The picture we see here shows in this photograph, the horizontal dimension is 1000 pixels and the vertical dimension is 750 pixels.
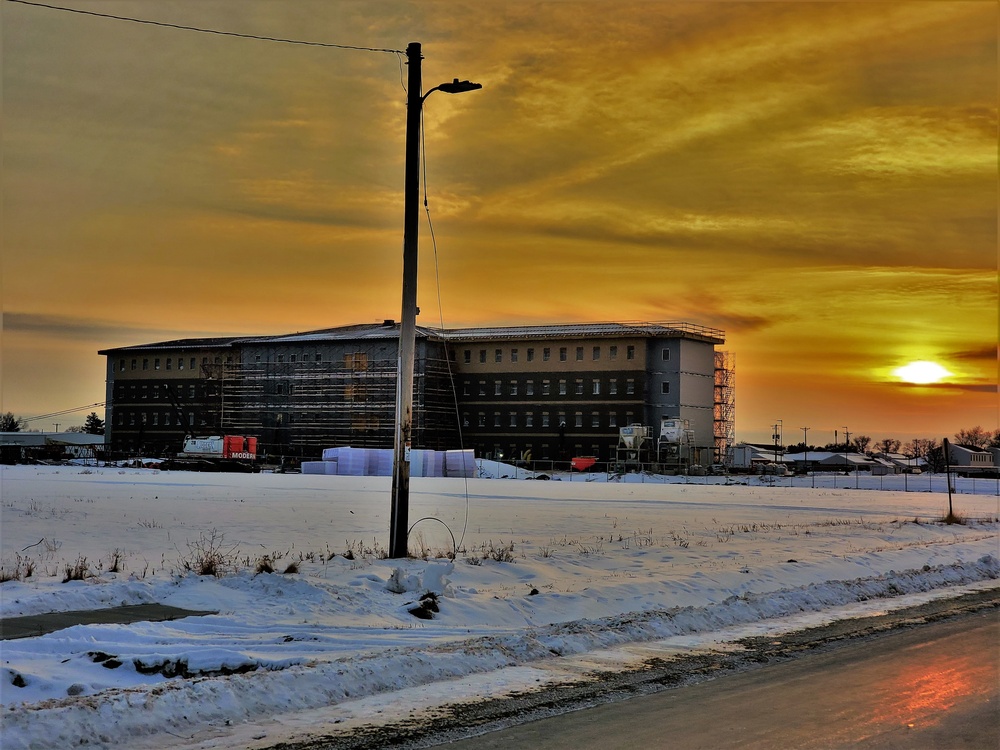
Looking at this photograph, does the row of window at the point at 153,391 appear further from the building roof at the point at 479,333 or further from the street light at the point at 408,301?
the street light at the point at 408,301

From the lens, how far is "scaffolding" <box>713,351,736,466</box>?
400 ft

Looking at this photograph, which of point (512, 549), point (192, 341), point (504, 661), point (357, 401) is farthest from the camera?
point (192, 341)

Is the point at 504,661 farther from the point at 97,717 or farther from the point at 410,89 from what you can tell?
the point at 410,89

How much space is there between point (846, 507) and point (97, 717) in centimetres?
4405

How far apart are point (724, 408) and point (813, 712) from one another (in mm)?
118272

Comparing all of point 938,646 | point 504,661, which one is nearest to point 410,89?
point 504,661

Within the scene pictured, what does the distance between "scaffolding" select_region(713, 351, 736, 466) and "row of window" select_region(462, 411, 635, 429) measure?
1391 centimetres

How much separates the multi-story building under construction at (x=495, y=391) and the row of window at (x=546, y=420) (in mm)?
118

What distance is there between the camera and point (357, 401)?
11875 cm

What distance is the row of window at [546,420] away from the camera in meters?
114

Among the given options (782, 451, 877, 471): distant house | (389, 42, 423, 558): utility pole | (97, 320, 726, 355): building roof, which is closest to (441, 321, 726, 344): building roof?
(97, 320, 726, 355): building roof

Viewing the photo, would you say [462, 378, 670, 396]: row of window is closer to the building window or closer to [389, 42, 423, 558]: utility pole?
the building window

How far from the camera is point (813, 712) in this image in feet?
27.7

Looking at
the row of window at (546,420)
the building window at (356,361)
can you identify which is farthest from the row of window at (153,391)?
the row of window at (546,420)
